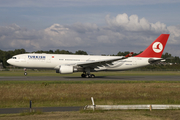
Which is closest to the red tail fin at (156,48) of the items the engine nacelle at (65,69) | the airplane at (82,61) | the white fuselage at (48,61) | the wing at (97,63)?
the airplane at (82,61)

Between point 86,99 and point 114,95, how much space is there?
3055mm

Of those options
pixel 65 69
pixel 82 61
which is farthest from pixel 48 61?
pixel 82 61

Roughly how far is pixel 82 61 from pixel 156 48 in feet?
48.5

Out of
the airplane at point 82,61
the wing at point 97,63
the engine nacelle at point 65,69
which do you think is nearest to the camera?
the engine nacelle at point 65,69

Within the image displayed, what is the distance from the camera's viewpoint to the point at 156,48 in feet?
144

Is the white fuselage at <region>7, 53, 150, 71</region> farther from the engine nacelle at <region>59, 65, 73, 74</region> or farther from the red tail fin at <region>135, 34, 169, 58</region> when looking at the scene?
the red tail fin at <region>135, 34, 169, 58</region>

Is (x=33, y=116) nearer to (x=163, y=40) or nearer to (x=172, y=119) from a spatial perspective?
(x=172, y=119)

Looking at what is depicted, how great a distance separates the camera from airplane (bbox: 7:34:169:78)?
3819 centimetres

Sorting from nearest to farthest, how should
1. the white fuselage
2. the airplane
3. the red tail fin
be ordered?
the airplane → the white fuselage → the red tail fin

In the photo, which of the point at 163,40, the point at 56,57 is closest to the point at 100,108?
the point at 56,57

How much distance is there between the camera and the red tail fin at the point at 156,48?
144 ft

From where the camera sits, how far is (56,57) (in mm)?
39438

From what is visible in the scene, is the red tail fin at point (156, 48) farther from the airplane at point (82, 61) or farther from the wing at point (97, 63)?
the wing at point (97, 63)

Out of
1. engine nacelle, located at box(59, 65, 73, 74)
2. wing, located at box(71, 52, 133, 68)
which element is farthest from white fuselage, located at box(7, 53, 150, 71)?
engine nacelle, located at box(59, 65, 73, 74)
